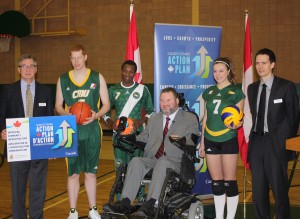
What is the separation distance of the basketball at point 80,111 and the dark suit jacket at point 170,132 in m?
0.55

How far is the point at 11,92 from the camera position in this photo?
3.89 m

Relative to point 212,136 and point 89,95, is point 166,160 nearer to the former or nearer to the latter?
point 212,136

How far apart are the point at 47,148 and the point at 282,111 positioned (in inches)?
79.6

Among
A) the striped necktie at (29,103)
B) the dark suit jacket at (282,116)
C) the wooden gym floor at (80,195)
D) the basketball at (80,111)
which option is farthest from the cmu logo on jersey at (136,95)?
the dark suit jacket at (282,116)

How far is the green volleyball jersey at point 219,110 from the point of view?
4188 millimetres

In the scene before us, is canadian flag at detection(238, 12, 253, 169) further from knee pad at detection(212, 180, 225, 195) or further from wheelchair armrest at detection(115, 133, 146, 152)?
wheelchair armrest at detection(115, 133, 146, 152)

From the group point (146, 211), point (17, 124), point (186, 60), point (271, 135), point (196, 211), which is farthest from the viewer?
point (186, 60)

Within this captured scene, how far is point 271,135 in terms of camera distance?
145 inches

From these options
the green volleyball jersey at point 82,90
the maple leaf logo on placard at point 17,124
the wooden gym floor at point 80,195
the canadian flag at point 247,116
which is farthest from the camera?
the canadian flag at point 247,116

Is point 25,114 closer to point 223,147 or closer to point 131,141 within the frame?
point 131,141

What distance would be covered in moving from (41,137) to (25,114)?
0.81 feet

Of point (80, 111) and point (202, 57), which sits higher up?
point (202, 57)

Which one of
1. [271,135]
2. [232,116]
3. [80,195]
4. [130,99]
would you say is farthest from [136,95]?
[80,195]

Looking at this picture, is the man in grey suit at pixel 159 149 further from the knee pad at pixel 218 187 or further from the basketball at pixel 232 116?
the knee pad at pixel 218 187
